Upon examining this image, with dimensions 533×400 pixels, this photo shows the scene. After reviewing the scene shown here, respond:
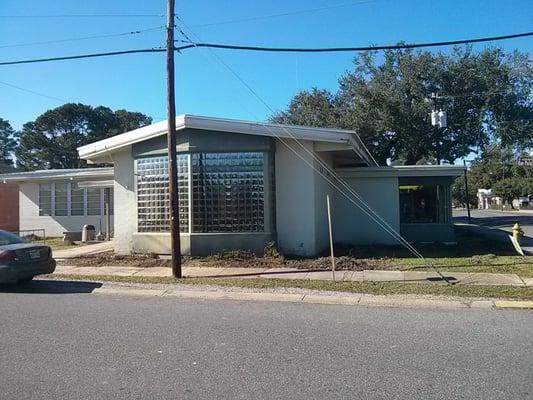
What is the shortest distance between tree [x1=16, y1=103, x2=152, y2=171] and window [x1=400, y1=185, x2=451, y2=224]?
44951 mm

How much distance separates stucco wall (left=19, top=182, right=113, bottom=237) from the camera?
934 inches

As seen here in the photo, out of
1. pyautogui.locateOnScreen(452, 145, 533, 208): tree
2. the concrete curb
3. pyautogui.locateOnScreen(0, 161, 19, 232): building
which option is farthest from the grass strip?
pyautogui.locateOnScreen(452, 145, 533, 208): tree

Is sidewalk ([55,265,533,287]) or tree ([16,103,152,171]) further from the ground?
tree ([16,103,152,171])

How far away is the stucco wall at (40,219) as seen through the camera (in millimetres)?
23734

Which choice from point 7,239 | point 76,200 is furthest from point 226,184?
point 76,200

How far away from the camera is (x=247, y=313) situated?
8359 millimetres

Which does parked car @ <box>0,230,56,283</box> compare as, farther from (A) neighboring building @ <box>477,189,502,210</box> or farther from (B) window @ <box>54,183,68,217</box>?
(A) neighboring building @ <box>477,189,502,210</box>

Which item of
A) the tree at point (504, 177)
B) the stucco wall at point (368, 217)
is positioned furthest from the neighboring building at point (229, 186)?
the tree at point (504, 177)

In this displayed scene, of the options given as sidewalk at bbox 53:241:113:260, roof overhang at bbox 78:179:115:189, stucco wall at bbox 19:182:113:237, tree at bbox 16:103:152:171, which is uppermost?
tree at bbox 16:103:152:171

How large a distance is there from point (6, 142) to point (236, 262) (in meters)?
69.3

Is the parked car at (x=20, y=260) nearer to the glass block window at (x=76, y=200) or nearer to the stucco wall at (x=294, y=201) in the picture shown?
the stucco wall at (x=294, y=201)

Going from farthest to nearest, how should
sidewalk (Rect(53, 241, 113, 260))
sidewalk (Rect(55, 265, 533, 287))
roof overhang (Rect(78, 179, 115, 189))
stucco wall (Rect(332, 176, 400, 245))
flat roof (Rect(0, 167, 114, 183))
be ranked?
flat roof (Rect(0, 167, 114, 183))
roof overhang (Rect(78, 179, 115, 189))
stucco wall (Rect(332, 176, 400, 245))
sidewalk (Rect(53, 241, 113, 260))
sidewalk (Rect(55, 265, 533, 287))

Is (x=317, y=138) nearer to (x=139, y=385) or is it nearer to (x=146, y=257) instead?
(x=146, y=257)

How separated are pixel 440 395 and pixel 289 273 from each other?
800cm
